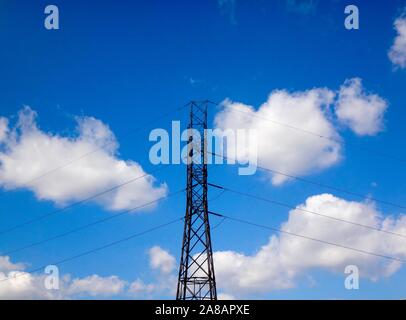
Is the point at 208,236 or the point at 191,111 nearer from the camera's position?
the point at 208,236

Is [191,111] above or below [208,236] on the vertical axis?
above

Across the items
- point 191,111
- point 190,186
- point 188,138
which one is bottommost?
point 190,186

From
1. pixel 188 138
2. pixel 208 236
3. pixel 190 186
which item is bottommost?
pixel 208 236
